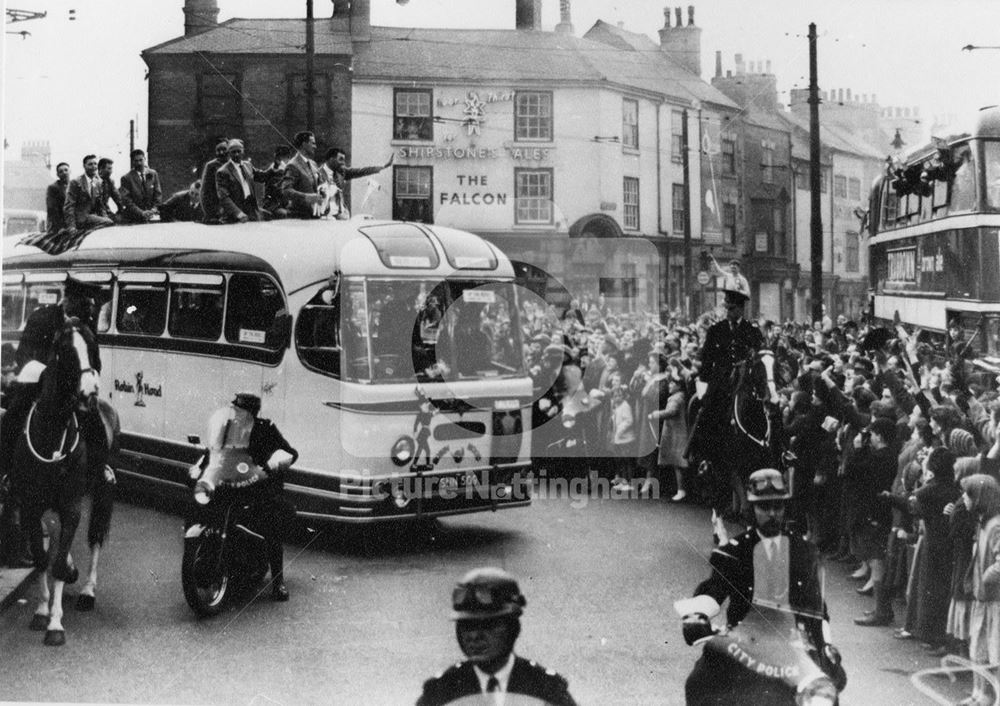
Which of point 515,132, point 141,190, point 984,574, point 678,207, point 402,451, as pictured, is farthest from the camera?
point 141,190

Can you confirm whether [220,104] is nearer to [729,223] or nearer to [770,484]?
[729,223]

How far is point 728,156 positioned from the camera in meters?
4.88

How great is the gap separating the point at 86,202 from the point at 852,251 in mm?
4027

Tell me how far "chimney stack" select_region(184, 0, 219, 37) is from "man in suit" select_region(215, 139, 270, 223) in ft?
2.66

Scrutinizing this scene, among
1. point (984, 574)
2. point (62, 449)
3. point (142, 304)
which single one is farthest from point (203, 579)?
point (984, 574)

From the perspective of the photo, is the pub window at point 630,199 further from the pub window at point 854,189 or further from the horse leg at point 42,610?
the horse leg at point 42,610

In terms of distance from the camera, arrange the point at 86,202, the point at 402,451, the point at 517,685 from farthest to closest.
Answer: the point at 86,202, the point at 402,451, the point at 517,685

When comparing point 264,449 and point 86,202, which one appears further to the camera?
point 86,202

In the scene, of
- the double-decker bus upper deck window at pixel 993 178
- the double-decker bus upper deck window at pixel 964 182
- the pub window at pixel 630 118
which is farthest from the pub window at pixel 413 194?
the double-decker bus upper deck window at pixel 993 178

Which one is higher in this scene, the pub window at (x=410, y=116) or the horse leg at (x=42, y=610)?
the pub window at (x=410, y=116)

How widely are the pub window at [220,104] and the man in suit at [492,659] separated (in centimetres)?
261

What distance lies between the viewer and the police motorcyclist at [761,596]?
4367 millimetres

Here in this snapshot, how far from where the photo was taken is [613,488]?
15.8 feet

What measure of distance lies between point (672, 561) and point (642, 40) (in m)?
2.68
